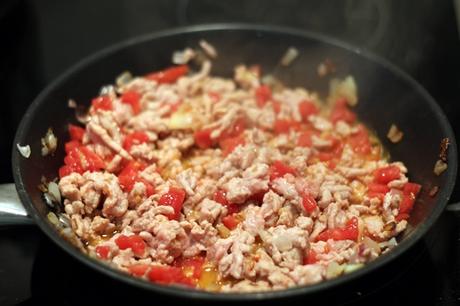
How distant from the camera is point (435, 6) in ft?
9.57

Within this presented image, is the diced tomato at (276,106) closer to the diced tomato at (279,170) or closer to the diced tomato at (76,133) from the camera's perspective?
the diced tomato at (279,170)

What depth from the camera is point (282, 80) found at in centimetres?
298

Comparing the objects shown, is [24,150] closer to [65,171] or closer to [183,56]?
[65,171]

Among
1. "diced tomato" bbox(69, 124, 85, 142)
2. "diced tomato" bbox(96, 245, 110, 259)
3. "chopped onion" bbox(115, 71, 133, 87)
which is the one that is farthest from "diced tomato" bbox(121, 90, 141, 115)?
"diced tomato" bbox(96, 245, 110, 259)

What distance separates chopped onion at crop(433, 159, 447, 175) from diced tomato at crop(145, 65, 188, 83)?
1317mm

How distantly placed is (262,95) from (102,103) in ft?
2.55

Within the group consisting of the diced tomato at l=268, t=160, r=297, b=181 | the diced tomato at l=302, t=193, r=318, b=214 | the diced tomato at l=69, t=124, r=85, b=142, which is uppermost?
the diced tomato at l=69, t=124, r=85, b=142

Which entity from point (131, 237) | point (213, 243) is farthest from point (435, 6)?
point (131, 237)

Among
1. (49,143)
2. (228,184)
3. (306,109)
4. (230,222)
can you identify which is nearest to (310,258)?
(230,222)

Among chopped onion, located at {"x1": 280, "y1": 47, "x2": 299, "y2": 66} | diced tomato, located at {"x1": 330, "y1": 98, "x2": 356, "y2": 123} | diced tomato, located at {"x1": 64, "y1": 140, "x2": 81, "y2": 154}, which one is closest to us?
diced tomato, located at {"x1": 64, "y1": 140, "x2": 81, "y2": 154}

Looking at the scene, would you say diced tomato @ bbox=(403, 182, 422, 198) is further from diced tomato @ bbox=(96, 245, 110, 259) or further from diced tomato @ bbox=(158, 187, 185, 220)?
diced tomato @ bbox=(96, 245, 110, 259)

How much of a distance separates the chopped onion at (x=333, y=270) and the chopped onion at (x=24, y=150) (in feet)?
3.85

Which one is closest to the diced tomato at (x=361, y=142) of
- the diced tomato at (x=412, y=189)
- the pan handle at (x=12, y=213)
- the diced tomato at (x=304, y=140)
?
the diced tomato at (x=304, y=140)

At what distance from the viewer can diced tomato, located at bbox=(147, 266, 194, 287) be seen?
1877 mm
